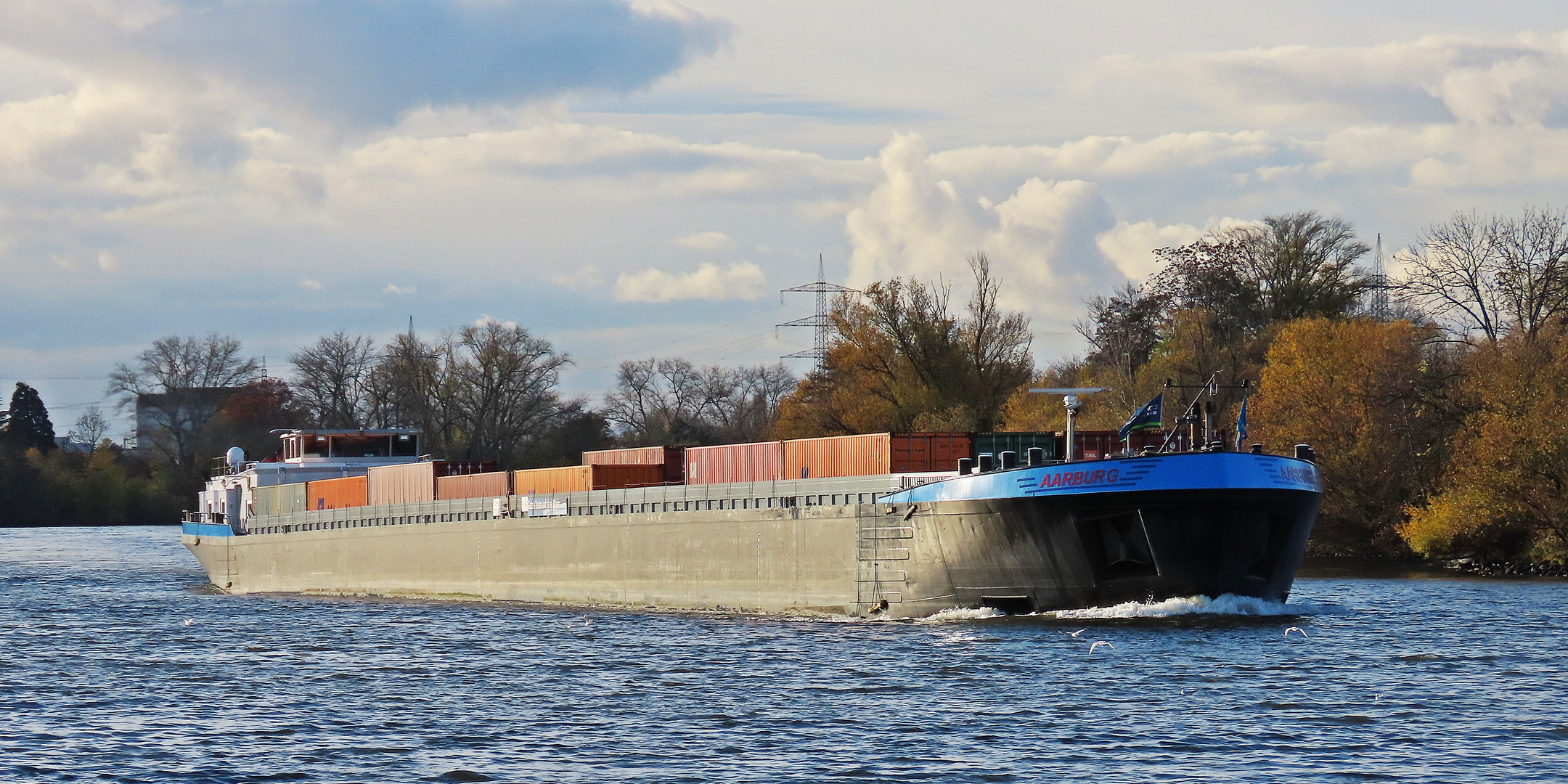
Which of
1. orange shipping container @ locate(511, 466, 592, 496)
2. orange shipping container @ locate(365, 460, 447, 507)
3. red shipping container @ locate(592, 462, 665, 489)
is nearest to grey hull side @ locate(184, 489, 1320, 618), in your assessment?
orange shipping container @ locate(511, 466, 592, 496)

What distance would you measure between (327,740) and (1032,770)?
31.0ft

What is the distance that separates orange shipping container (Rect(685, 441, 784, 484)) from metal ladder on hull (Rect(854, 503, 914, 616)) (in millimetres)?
5499

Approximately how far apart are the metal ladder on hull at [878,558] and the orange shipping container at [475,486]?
1655 cm

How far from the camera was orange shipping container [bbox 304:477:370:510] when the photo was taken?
2219 inches

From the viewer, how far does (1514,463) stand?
170 ft

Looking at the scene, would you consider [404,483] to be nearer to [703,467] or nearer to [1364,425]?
[703,467]

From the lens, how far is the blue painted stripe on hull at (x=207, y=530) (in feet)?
209

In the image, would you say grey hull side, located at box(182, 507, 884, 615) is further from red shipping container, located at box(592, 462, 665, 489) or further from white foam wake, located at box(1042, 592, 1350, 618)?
white foam wake, located at box(1042, 592, 1350, 618)

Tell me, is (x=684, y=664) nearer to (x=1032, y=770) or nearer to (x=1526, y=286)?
(x=1032, y=770)

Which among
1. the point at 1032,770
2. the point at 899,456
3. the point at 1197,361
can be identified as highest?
the point at 1197,361

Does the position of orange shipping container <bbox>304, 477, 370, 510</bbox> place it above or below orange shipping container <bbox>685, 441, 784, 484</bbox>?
below

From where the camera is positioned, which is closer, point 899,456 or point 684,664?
point 684,664

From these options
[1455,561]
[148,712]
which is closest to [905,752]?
[148,712]

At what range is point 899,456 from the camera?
35344 mm
